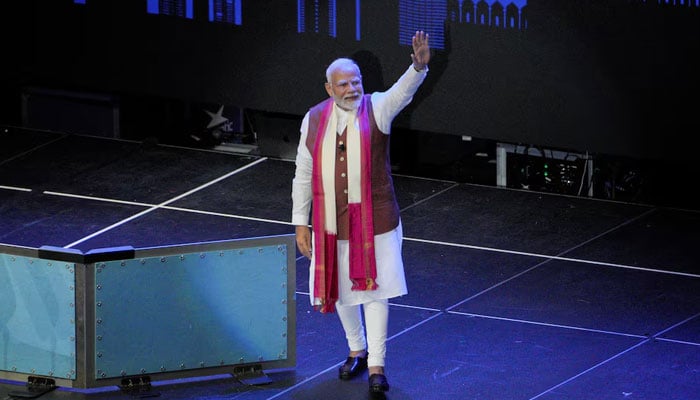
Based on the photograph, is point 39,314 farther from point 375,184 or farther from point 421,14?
point 421,14

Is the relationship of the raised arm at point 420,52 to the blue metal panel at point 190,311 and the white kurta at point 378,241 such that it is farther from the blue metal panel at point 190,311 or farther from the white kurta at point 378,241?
the blue metal panel at point 190,311

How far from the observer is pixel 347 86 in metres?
7.13

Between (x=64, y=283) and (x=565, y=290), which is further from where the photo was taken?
(x=565, y=290)

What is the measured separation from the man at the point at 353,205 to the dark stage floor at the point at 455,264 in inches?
17.7

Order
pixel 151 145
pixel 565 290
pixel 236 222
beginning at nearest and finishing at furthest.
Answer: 1. pixel 565 290
2. pixel 236 222
3. pixel 151 145

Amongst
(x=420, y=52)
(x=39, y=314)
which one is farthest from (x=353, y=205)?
(x=39, y=314)

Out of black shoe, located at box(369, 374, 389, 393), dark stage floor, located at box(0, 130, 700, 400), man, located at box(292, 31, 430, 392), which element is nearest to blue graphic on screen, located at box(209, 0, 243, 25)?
dark stage floor, located at box(0, 130, 700, 400)

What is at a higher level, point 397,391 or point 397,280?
point 397,280

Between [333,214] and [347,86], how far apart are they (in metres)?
0.60

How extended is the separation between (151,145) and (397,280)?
198 inches

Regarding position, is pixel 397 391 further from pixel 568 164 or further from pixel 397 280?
pixel 568 164

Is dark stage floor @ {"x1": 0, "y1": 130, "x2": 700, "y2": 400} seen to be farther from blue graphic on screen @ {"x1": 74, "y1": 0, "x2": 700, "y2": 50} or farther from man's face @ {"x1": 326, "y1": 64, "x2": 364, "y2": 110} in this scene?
man's face @ {"x1": 326, "y1": 64, "x2": 364, "y2": 110}

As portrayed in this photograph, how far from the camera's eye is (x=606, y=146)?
33.3ft

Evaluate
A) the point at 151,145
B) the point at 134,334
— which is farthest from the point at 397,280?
the point at 151,145
